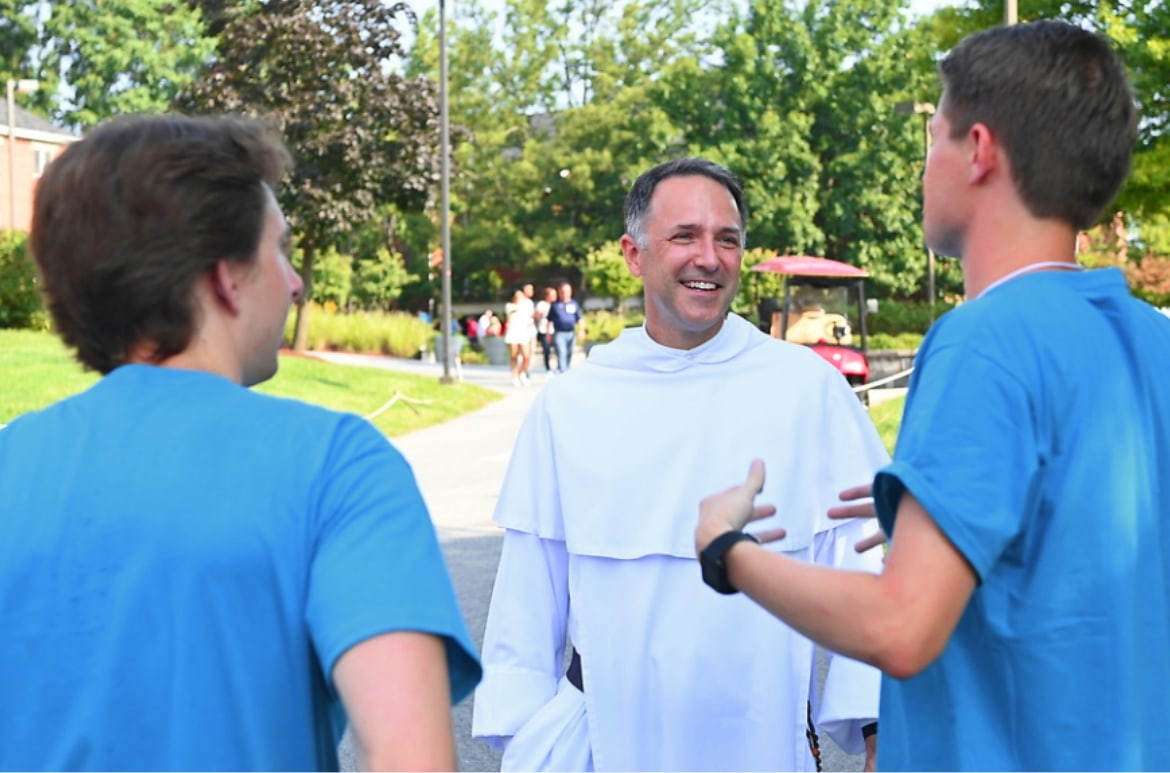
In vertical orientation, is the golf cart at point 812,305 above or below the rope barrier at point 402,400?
above

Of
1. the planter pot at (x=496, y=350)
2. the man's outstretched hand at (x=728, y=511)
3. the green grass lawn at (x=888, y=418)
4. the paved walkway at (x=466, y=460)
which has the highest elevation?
the man's outstretched hand at (x=728, y=511)

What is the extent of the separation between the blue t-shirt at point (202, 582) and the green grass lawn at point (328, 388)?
1696 centimetres

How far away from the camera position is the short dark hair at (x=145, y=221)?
1893 mm

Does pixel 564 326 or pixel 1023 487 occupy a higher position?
pixel 1023 487

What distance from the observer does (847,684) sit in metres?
3.47

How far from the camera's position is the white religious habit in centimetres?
346

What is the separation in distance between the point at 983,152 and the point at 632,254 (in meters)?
2.10

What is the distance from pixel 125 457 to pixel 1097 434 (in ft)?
4.02

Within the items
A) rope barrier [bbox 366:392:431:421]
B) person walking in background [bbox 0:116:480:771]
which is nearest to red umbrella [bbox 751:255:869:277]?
rope barrier [bbox 366:392:431:421]

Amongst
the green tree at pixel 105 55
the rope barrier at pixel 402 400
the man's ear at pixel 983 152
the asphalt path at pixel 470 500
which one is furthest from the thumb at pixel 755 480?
the green tree at pixel 105 55

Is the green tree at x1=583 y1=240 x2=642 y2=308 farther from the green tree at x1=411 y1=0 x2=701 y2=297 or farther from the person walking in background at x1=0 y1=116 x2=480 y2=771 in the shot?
the person walking in background at x1=0 y1=116 x2=480 y2=771

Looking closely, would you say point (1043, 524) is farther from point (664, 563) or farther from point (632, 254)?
point (632, 254)

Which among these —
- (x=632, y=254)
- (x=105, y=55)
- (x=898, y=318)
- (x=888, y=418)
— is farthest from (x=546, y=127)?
(x=632, y=254)

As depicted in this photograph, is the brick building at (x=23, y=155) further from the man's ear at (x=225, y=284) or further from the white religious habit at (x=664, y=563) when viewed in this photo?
the man's ear at (x=225, y=284)
